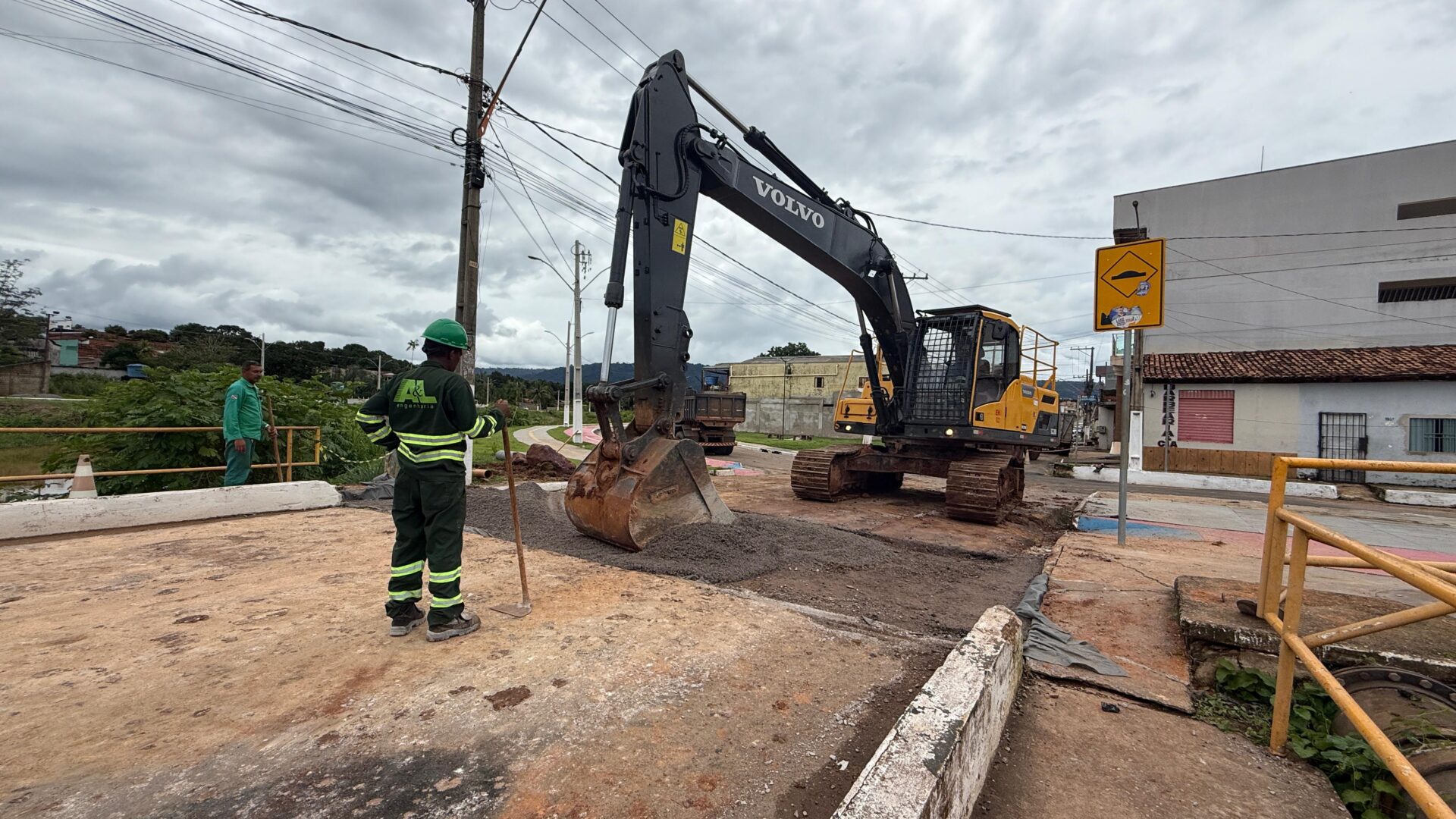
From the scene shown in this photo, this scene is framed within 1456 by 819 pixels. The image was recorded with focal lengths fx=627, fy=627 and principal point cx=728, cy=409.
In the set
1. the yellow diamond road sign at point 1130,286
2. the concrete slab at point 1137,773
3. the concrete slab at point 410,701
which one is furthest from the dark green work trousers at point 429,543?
the yellow diamond road sign at point 1130,286

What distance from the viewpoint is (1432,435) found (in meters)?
15.9

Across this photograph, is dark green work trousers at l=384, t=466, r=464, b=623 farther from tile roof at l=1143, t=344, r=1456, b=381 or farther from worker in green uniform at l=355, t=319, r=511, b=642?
tile roof at l=1143, t=344, r=1456, b=381

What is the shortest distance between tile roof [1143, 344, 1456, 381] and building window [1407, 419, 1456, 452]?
1106 millimetres

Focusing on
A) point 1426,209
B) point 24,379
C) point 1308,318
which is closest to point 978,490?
point 1308,318

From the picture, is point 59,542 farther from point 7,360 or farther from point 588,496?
point 7,360

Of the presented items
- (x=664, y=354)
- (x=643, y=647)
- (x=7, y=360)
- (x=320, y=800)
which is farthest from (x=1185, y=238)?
(x=7, y=360)

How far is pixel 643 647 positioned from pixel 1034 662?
6.34 ft

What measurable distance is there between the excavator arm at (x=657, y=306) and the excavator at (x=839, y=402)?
0.04 feet

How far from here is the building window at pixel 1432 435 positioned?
1569 centimetres

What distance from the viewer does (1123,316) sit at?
6.03 m

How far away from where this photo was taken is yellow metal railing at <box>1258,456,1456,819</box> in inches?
61.7

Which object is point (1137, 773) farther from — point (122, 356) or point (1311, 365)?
point (122, 356)

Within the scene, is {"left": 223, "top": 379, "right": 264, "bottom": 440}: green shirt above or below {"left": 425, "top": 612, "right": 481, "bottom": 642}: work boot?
above

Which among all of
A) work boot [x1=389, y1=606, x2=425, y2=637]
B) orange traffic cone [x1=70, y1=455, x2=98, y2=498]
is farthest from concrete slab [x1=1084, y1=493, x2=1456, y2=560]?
orange traffic cone [x1=70, y1=455, x2=98, y2=498]
